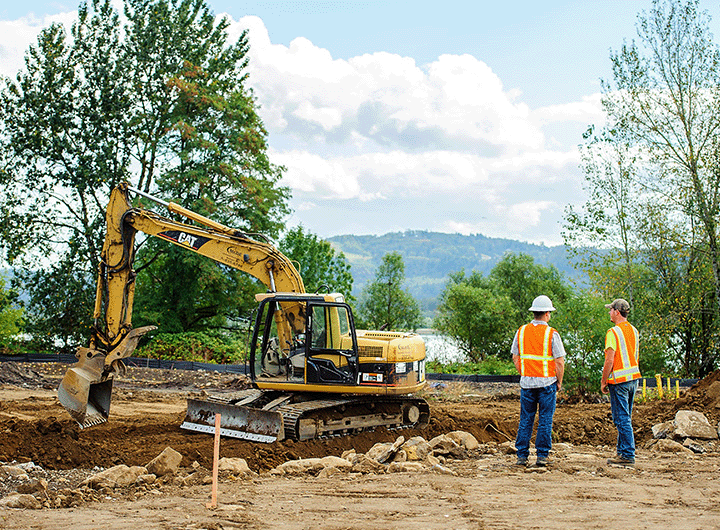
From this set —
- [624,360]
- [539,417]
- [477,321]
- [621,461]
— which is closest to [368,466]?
[539,417]

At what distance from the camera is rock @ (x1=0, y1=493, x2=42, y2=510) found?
6.02 m

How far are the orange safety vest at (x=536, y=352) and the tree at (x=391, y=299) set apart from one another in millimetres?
29557

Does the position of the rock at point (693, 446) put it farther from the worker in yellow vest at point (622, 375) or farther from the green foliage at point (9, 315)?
the green foliage at point (9, 315)

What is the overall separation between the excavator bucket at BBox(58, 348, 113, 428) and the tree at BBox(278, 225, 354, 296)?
1809 centimetres

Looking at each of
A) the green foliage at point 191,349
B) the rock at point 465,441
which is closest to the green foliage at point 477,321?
the green foliage at point 191,349

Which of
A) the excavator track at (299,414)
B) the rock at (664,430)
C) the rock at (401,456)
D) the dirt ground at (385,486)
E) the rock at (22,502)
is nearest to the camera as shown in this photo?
the dirt ground at (385,486)

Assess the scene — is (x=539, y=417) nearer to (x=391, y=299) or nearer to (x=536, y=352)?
(x=536, y=352)

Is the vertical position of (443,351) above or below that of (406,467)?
above

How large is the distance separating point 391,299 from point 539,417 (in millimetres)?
29908

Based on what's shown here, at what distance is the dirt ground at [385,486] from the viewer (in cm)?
530

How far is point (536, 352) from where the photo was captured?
719 centimetres

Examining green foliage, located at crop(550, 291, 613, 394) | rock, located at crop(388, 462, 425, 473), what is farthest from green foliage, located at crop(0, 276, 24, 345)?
rock, located at crop(388, 462, 425, 473)

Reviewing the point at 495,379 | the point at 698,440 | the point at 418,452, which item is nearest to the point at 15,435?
the point at 418,452

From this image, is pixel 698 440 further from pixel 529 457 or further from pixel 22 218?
pixel 22 218
